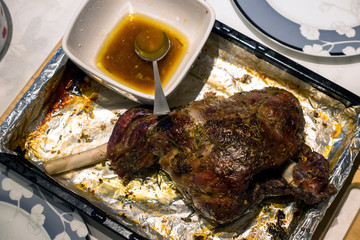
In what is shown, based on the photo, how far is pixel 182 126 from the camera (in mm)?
2049

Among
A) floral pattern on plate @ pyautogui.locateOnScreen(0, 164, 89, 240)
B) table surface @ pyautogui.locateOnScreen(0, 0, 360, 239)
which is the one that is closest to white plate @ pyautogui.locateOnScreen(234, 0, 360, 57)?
table surface @ pyautogui.locateOnScreen(0, 0, 360, 239)

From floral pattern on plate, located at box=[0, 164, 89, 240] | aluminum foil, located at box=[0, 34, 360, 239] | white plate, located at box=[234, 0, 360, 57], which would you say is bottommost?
floral pattern on plate, located at box=[0, 164, 89, 240]

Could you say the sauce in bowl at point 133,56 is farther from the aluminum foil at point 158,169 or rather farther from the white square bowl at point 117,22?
the aluminum foil at point 158,169

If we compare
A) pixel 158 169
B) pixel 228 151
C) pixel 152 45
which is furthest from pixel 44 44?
pixel 228 151

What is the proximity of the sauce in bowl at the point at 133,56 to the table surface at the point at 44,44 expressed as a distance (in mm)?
522

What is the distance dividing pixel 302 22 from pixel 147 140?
1.57m

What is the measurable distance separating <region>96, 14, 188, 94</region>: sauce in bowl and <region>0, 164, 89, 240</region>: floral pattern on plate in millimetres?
1005

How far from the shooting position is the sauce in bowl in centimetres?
249

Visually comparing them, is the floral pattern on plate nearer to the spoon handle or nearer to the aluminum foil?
the aluminum foil

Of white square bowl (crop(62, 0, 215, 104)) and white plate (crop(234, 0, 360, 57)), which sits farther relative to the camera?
white plate (crop(234, 0, 360, 57))

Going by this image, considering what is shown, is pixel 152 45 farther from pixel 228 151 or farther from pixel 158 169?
pixel 228 151

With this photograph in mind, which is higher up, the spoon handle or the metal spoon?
the metal spoon

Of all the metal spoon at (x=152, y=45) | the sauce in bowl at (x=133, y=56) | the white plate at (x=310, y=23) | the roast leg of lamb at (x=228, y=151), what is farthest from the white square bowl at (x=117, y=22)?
the white plate at (x=310, y=23)

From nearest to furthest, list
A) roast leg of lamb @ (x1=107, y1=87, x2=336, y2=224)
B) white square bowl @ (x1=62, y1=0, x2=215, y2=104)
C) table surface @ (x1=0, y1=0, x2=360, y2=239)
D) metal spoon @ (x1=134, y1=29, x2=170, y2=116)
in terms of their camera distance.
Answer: roast leg of lamb @ (x1=107, y1=87, x2=336, y2=224) < white square bowl @ (x1=62, y1=0, x2=215, y2=104) < metal spoon @ (x1=134, y1=29, x2=170, y2=116) < table surface @ (x1=0, y1=0, x2=360, y2=239)
